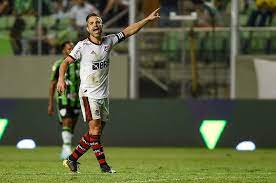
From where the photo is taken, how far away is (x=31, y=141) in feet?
74.1

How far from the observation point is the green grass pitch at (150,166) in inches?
508

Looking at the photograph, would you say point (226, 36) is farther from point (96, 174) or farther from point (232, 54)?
point (96, 174)

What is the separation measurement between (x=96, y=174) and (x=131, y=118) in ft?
29.8

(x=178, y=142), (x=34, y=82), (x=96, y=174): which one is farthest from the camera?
(x=34, y=82)

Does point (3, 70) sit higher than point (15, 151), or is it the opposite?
point (3, 70)

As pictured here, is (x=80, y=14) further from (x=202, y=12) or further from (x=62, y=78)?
(x=62, y=78)

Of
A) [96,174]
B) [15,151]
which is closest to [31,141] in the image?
[15,151]

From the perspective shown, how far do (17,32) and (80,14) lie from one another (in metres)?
1.57

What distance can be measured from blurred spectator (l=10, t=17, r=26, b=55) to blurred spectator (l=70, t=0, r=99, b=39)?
1220 millimetres

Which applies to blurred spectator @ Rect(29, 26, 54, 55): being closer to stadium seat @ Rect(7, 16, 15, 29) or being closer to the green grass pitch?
stadium seat @ Rect(7, 16, 15, 29)

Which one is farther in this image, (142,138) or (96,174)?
(142,138)

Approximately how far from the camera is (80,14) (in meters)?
23.4

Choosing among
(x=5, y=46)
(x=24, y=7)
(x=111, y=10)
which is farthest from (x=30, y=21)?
(x=111, y=10)

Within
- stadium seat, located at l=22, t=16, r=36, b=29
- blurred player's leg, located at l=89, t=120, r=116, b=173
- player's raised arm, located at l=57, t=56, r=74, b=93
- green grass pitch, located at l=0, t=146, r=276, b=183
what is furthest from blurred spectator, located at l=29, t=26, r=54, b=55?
blurred player's leg, located at l=89, t=120, r=116, b=173
